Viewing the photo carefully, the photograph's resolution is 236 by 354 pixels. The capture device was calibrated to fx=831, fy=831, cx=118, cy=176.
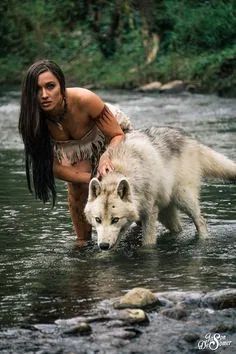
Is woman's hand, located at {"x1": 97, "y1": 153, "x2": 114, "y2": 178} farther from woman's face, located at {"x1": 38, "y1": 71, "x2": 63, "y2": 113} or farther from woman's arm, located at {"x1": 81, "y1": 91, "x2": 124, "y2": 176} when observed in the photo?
→ woman's face, located at {"x1": 38, "y1": 71, "x2": 63, "y2": 113}

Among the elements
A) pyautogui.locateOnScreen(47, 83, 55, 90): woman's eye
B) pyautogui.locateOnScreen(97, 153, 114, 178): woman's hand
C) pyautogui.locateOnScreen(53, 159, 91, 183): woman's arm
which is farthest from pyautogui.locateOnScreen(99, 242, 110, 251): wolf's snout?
pyautogui.locateOnScreen(47, 83, 55, 90): woman's eye

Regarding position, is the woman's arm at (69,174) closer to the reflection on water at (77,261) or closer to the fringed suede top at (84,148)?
the fringed suede top at (84,148)

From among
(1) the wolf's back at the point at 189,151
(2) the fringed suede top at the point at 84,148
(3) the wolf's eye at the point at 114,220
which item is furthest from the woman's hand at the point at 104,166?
(1) the wolf's back at the point at 189,151

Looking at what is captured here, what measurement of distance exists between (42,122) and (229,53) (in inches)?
599

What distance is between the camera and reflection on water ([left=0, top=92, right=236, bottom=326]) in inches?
206

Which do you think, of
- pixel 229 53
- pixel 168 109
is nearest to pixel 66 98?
pixel 168 109

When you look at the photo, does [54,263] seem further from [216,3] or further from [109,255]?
[216,3]

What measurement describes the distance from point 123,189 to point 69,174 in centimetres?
67

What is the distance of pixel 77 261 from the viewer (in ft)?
20.9

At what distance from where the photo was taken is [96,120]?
6.49 m

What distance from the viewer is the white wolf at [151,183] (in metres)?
6.14
